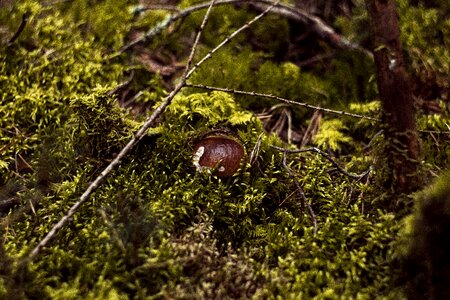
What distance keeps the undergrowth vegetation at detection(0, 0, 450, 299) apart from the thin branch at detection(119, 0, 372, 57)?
0.10m

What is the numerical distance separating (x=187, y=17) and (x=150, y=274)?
3018 mm

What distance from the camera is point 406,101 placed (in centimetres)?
215

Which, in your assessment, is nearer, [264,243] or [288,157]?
[264,243]

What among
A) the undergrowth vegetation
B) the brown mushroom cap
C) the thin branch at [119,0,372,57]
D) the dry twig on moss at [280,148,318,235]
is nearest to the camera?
the undergrowth vegetation

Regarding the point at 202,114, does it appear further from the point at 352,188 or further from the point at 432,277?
the point at 432,277

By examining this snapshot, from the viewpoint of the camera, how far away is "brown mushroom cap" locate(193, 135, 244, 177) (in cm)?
257

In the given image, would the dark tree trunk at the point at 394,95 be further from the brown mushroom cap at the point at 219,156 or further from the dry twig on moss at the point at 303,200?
the brown mushroom cap at the point at 219,156

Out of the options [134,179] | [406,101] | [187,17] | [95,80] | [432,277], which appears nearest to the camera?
[432,277]

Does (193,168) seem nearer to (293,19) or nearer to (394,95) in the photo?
(394,95)

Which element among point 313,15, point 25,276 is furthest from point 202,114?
point 313,15

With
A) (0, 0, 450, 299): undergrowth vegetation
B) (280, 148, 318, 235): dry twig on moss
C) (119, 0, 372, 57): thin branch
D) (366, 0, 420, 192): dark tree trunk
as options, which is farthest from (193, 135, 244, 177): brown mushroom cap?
(119, 0, 372, 57): thin branch

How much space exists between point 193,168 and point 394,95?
1.26 metres

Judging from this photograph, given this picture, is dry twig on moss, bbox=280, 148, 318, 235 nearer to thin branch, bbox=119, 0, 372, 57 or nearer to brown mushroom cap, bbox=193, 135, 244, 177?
brown mushroom cap, bbox=193, 135, 244, 177

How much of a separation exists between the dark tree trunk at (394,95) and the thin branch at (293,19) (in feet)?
5.73
